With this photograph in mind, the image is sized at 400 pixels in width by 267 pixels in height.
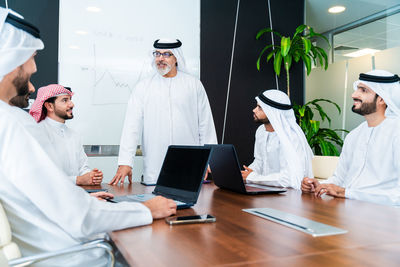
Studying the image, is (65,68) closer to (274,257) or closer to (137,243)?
(137,243)

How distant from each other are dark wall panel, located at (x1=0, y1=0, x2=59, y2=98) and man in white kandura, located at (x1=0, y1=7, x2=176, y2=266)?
268 cm

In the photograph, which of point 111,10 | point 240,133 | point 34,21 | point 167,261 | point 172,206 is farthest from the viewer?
point 240,133

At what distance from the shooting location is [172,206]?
1.44m

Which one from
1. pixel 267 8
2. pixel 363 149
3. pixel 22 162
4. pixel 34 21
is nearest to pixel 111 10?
pixel 34 21

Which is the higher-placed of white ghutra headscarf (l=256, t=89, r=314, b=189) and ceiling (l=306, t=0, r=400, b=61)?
ceiling (l=306, t=0, r=400, b=61)

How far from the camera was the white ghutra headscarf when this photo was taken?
261 cm

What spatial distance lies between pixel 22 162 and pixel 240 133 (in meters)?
3.89

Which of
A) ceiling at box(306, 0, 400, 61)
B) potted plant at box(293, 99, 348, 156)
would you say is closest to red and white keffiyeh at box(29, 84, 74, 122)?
potted plant at box(293, 99, 348, 156)

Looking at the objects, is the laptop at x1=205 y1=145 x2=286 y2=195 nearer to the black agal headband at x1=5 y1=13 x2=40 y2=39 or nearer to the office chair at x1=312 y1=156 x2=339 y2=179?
the black agal headband at x1=5 y1=13 x2=40 y2=39

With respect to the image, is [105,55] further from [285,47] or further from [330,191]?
[330,191]

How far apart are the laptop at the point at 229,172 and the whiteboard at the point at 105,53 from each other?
2255 mm

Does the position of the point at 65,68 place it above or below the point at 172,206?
above

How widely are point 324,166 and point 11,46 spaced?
3.03m

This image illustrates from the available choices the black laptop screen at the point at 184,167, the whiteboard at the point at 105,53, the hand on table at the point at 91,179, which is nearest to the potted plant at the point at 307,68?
the whiteboard at the point at 105,53
